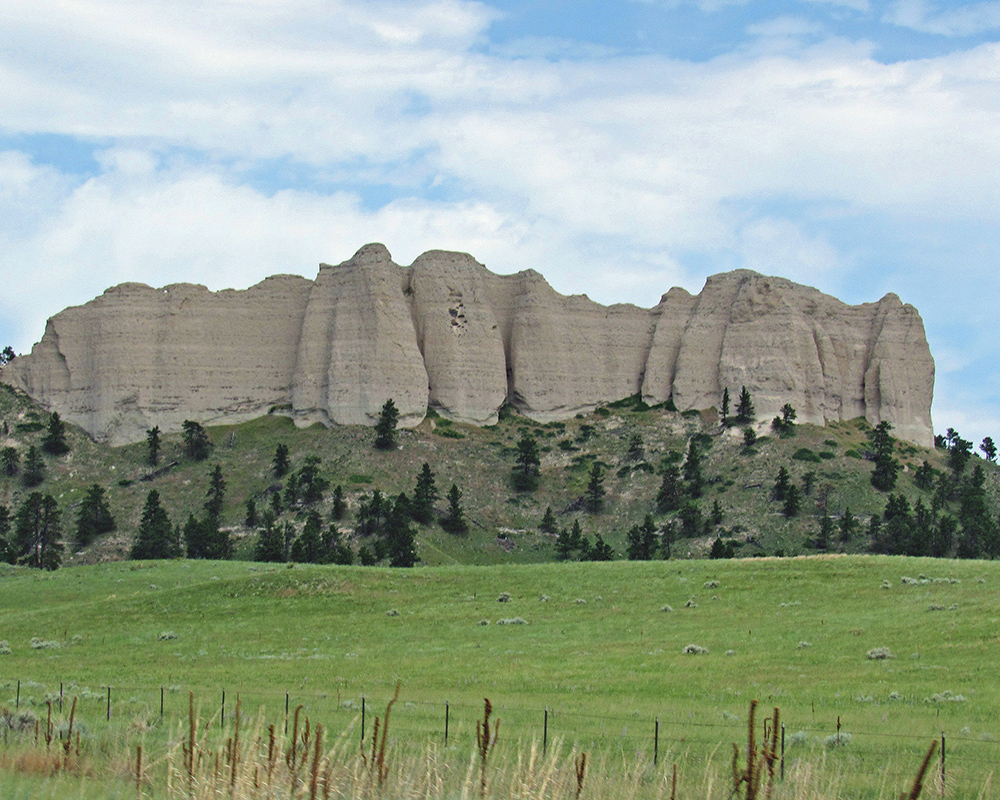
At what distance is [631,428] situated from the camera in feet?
365

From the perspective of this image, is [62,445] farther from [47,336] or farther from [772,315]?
[772,315]

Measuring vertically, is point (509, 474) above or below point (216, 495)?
above

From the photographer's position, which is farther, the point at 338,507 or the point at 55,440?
the point at 55,440

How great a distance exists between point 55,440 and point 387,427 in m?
30.1

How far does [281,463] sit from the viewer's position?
3905 inches

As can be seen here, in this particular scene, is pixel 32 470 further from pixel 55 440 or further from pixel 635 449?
pixel 635 449

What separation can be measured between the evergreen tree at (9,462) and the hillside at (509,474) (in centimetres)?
77

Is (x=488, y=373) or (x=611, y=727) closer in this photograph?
(x=611, y=727)

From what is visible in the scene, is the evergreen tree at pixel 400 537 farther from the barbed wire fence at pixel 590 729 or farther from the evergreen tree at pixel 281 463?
the barbed wire fence at pixel 590 729

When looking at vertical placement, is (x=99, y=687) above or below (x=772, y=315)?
below

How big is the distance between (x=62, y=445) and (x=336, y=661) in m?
77.3

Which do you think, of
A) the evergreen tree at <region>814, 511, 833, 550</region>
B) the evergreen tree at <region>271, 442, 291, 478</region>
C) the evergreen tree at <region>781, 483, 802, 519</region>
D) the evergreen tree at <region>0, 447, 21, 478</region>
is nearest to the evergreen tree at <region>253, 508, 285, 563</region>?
the evergreen tree at <region>271, 442, 291, 478</region>

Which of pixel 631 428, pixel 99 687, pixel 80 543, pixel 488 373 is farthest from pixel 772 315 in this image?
pixel 99 687

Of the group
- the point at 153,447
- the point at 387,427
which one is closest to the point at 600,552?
the point at 387,427
